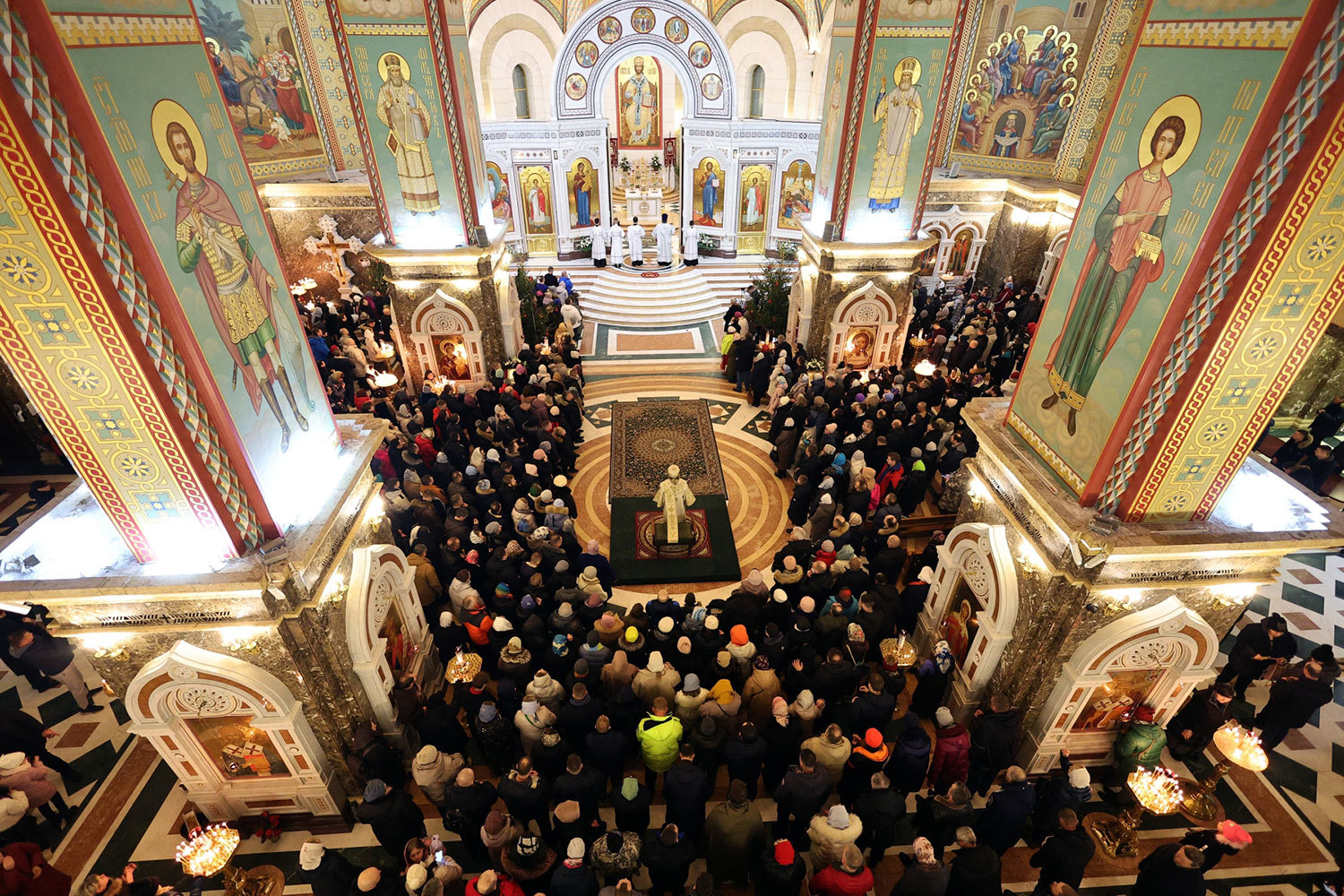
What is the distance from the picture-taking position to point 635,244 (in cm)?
2119

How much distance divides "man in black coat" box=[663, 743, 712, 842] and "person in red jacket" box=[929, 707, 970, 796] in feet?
7.41

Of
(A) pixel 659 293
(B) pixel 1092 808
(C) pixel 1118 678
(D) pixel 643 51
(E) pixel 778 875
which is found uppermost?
(D) pixel 643 51

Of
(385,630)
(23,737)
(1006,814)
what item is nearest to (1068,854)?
(1006,814)

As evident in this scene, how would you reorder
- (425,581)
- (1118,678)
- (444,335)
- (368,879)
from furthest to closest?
(444,335) → (425,581) → (1118,678) → (368,879)

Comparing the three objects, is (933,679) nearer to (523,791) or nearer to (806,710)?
(806,710)

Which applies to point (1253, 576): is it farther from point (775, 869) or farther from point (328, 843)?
point (328, 843)

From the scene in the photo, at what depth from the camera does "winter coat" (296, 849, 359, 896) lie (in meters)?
4.95

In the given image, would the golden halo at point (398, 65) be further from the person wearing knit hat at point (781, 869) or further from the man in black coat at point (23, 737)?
the person wearing knit hat at point (781, 869)

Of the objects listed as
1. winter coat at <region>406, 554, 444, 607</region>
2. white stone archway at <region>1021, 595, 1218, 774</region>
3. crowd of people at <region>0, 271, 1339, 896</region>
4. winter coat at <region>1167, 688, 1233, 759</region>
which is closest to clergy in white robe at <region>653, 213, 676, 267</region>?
crowd of people at <region>0, 271, 1339, 896</region>

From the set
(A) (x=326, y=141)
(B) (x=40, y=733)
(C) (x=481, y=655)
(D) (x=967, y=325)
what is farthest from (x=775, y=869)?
(A) (x=326, y=141)

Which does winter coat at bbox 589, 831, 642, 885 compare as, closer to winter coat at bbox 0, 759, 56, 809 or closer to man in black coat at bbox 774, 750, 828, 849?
man in black coat at bbox 774, 750, 828, 849

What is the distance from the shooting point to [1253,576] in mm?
5812

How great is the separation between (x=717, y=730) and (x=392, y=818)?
117 inches

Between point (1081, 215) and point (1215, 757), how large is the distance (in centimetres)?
608
